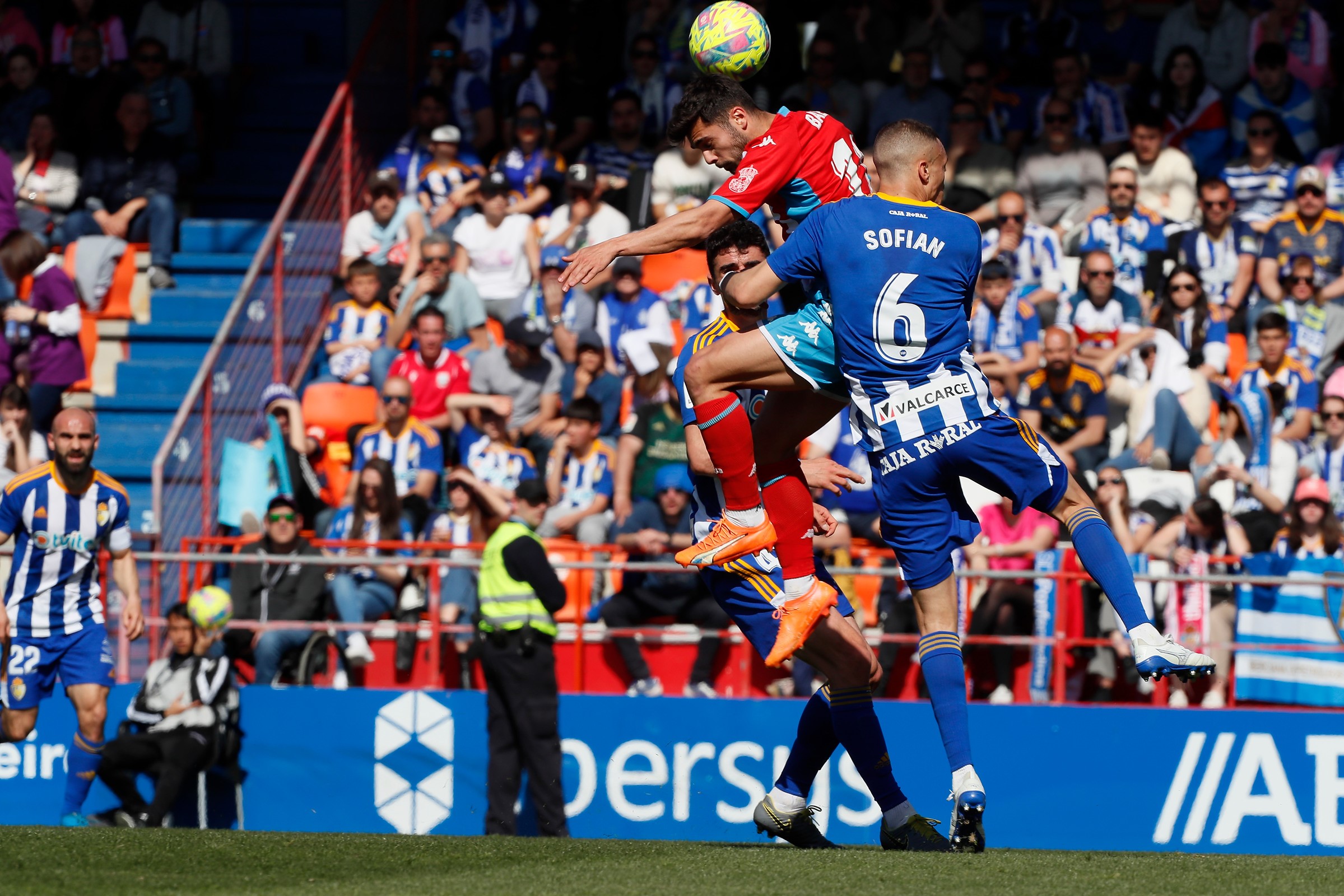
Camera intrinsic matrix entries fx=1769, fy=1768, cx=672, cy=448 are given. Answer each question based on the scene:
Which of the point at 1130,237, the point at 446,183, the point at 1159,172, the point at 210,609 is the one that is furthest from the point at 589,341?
the point at 1159,172

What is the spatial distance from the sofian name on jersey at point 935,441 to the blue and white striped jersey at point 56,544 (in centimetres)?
583

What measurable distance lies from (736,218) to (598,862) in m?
2.46

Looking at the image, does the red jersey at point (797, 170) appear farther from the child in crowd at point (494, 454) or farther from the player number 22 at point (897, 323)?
the child in crowd at point (494, 454)

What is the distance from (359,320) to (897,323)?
909 cm

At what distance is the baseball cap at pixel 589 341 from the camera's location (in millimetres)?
13234

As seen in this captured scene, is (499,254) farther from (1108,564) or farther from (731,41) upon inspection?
(1108,564)

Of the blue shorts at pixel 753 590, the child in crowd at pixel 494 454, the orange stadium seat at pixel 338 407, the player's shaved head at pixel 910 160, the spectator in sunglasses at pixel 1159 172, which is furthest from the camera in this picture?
the spectator in sunglasses at pixel 1159 172

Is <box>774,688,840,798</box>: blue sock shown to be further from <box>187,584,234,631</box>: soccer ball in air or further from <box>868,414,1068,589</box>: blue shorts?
<box>187,584,234,631</box>: soccer ball in air

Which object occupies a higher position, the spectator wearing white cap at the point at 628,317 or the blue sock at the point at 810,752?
the spectator wearing white cap at the point at 628,317

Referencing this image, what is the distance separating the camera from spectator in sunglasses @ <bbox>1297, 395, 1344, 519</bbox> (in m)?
11.9

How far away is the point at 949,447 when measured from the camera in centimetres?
612

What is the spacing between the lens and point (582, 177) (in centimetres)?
1457

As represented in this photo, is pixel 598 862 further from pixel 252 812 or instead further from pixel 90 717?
pixel 252 812

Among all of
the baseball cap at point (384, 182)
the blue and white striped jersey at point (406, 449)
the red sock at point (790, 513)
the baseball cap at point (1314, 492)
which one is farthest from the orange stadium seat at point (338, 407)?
the red sock at point (790, 513)
